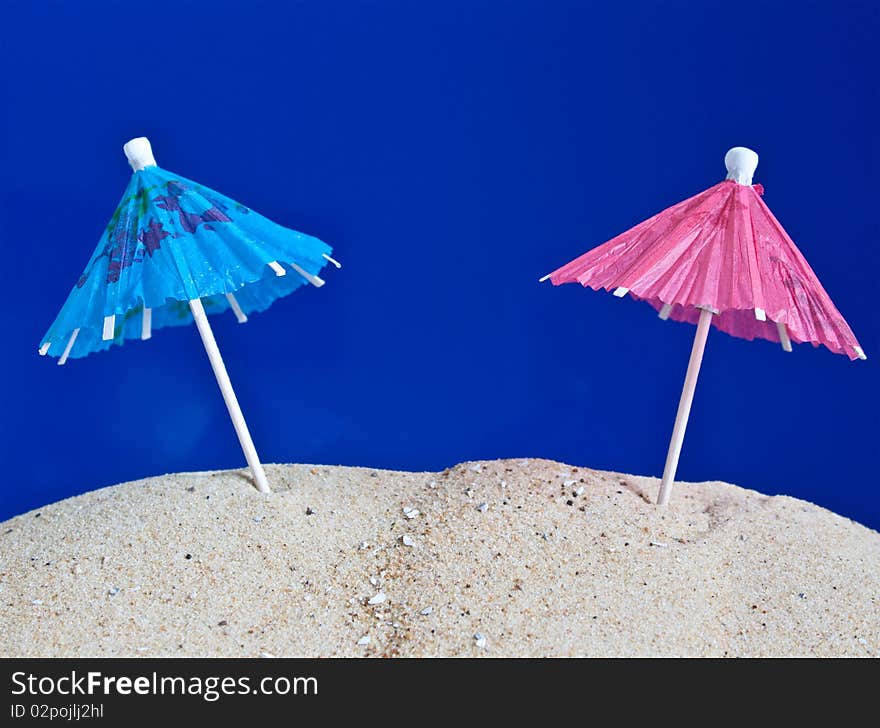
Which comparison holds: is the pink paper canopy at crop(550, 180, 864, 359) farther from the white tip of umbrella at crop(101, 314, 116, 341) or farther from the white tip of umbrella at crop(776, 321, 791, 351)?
the white tip of umbrella at crop(101, 314, 116, 341)

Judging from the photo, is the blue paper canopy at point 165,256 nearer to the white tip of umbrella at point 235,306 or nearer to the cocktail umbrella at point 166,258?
the cocktail umbrella at point 166,258

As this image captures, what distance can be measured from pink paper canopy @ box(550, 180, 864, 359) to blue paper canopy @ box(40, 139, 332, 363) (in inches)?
21.2

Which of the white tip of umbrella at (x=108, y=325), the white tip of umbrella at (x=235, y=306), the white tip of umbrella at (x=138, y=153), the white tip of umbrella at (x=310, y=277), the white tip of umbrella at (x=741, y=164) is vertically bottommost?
the white tip of umbrella at (x=108, y=325)

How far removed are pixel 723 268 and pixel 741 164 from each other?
10.0 inches

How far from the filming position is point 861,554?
2.11 meters

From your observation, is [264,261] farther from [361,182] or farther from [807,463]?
[807,463]

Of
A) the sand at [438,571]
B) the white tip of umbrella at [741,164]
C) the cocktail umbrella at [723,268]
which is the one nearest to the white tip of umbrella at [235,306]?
the sand at [438,571]

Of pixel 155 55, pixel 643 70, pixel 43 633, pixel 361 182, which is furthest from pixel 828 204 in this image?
pixel 43 633

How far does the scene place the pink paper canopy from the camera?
72.0 inches

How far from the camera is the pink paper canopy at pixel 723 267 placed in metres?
1.83

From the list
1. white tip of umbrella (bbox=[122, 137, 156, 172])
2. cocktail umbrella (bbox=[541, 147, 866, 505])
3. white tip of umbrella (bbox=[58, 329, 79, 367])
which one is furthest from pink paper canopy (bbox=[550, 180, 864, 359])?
white tip of umbrella (bbox=[58, 329, 79, 367])

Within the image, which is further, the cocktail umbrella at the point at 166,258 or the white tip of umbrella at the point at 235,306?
the white tip of umbrella at the point at 235,306

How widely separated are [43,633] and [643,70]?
177 centimetres

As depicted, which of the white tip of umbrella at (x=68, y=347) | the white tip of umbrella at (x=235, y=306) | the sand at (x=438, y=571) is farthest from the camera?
the white tip of umbrella at (x=235, y=306)
